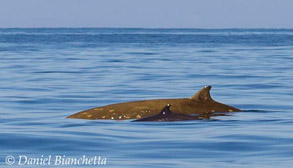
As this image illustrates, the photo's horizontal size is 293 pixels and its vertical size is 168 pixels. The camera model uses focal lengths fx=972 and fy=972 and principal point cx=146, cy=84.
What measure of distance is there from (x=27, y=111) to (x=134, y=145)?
644 cm

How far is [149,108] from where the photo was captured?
18.1m

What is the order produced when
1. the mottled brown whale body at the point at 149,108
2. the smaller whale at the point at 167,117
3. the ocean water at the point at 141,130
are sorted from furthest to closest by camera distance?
the mottled brown whale body at the point at 149,108 < the smaller whale at the point at 167,117 < the ocean water at the point at 141,130

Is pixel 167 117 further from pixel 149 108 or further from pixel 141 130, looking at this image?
pixel 141 130

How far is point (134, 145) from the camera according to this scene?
14.4m

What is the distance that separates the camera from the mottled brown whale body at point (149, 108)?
59.3 feet

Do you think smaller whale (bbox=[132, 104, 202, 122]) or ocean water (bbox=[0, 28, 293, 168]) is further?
smaller whale (bbox=[132, 104, 202, 122])

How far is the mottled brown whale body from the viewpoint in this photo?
18.1 meters

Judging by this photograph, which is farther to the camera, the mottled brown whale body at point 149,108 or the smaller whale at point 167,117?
the mottled brown whale body at point 149,108

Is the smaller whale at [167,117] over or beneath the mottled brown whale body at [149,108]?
beneath

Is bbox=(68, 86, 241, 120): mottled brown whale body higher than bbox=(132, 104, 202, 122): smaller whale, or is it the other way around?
bbox=(68, 86, 241, 120): mottled brown whale body

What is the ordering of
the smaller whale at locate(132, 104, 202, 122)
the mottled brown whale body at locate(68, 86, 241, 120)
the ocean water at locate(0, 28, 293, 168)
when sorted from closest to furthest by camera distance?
1. the ocean water at locate(0, 28, 293, 168)
2. the smaller whale at locate(132, 104, 202, 122)
3. the mottled brown whale body at locate(68, 86, 241, 120)

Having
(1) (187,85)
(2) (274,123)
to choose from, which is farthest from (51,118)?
(1) (187,85)

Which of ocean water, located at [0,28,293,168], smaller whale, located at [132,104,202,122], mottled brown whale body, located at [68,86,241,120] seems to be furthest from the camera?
mottled brown whale body, located at [68,86,241,120]

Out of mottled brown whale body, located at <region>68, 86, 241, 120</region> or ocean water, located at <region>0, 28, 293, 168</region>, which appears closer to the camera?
ocean water, located at <region>0, 28, 293, 168</region>
